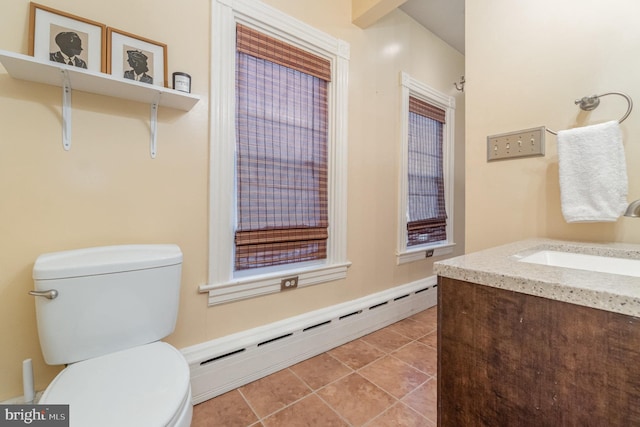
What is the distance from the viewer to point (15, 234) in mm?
1049

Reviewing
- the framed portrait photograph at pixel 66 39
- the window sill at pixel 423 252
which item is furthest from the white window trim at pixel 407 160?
the framed portrait photograph at pixel 66 39

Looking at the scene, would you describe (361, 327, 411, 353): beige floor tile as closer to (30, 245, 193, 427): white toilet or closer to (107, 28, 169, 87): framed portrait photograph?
(30, 245, 193, 427): white toilet

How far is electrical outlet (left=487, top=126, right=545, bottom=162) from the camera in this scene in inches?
46.5

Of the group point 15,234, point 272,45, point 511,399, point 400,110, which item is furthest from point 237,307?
point 400,110

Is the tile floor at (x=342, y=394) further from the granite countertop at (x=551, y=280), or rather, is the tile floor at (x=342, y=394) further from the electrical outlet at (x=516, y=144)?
the electrical outlet at (x=516, y=144)

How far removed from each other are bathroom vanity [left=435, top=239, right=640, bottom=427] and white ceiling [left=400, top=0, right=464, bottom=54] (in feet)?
8.08

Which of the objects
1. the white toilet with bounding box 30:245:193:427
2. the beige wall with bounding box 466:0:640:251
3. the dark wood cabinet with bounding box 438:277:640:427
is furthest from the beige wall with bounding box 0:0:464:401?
the dark wood cabinet with bounding box 438:277:640:427

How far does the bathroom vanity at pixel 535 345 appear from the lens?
19.2 inches

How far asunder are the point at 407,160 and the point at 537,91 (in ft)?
4.31

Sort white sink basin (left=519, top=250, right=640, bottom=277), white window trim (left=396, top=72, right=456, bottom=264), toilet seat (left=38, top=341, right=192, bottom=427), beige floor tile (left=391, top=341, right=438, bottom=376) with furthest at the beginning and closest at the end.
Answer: white window trim (left=396, top=72, right=456, bottom=264) < beige floor tile (left=391, top=341, right=438, bottom=376) < white sink basin (left=519, top=250, right=640, bottom=277) < toilet seat (left=38, top=341, right=192, bottom=427)

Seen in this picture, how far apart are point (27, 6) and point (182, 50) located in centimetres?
54

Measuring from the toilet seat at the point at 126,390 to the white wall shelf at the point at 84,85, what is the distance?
0.88 metres

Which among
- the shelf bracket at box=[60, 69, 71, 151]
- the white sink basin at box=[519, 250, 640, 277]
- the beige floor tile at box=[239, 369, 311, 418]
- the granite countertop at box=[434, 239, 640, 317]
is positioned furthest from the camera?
the beige floor tile at box=[239, 369, 311, 418]

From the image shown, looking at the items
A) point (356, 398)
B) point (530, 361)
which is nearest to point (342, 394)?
point (356, 398)
